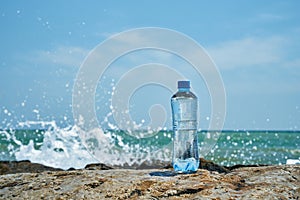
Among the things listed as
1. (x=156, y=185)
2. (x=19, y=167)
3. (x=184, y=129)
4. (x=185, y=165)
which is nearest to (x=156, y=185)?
(x=156, y=185)

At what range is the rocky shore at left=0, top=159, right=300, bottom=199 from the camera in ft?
9.06

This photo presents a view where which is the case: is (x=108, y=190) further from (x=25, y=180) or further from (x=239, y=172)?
(x=239, y=172)

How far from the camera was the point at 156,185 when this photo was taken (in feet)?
9.41

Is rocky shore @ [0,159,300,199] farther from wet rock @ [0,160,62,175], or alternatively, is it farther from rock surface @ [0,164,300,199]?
wet rock @ [0,160,62,175]

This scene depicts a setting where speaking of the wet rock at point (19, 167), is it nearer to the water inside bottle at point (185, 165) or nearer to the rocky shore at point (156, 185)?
the rocky shore at point (156, 185)

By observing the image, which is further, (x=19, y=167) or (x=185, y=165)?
(x=19, y=167)

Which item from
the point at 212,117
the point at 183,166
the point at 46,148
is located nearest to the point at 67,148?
the point at 46,148

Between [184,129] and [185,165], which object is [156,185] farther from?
[184,129]

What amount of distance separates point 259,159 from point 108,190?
695 inches

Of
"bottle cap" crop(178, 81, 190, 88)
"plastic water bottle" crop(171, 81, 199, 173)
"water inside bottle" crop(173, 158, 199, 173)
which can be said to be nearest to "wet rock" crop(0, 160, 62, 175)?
"plastic water bottle" crop(171, 81, 199, 173)

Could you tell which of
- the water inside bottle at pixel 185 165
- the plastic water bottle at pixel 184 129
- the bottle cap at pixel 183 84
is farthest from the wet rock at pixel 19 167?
the bottle cap at pixel 183 84

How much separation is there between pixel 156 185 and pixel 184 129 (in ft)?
3.98

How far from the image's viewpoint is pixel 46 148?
1434 cm

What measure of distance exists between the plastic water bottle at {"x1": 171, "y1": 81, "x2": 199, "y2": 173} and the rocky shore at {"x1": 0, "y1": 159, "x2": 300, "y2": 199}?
1.35ft
